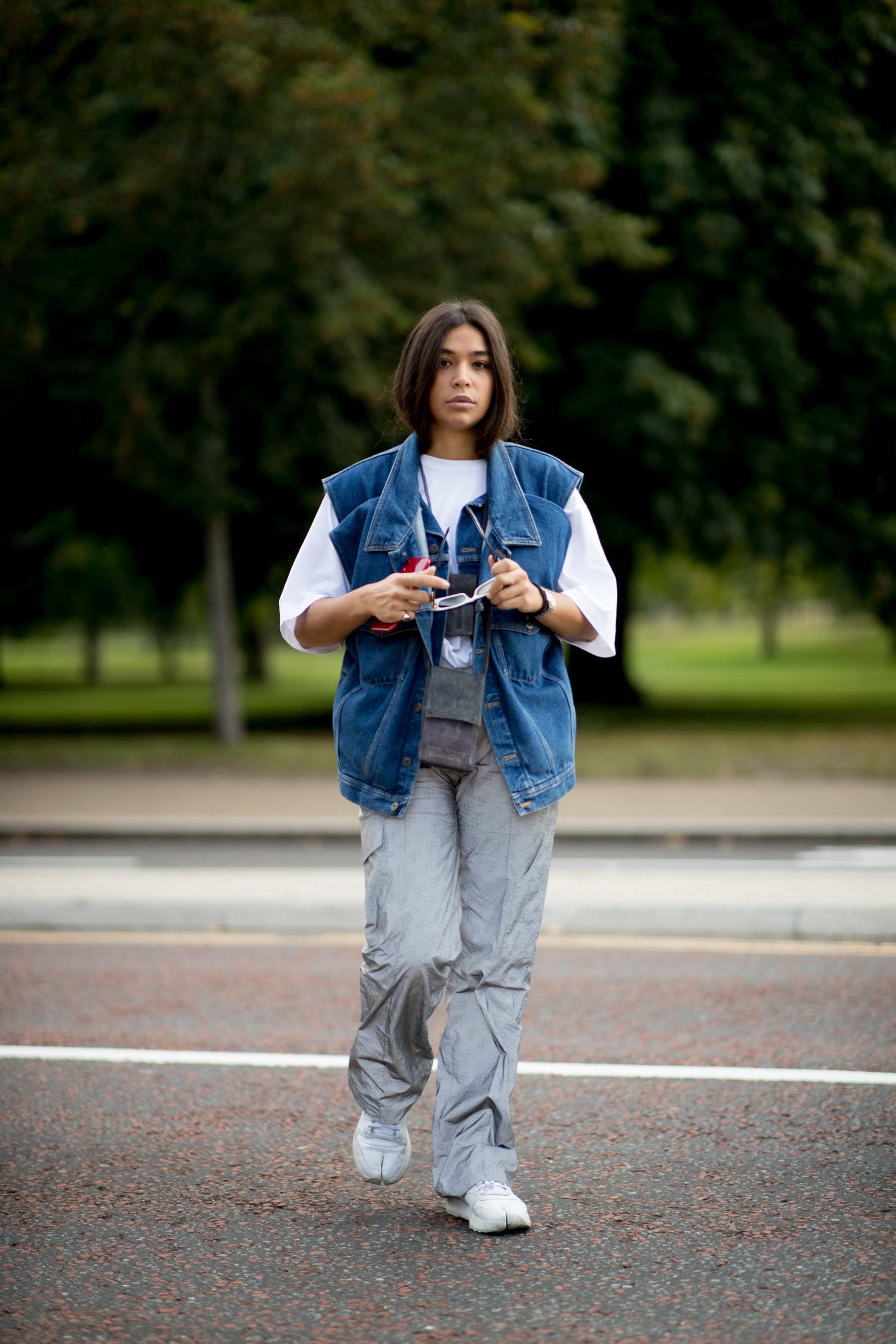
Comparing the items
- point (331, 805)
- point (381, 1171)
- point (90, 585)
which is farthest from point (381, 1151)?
point (90, 585)

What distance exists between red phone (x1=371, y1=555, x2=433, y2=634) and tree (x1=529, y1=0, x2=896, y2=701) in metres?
15.1

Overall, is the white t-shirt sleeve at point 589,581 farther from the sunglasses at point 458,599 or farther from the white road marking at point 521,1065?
the white road marking at point 521,1065

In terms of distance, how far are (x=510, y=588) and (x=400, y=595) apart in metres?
0.23

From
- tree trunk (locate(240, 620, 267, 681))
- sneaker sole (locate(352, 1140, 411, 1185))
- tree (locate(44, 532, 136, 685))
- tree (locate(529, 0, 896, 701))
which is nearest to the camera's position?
sneaker sole (locate(352, 1140, 411, 1185))

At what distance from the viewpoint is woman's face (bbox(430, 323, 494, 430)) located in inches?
130

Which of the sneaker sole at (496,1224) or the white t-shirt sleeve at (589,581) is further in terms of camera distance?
the white t-shirt sleeve at (589,581)

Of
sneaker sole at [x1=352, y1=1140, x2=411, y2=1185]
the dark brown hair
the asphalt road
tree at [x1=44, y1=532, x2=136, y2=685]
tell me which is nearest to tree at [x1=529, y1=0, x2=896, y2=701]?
tree at [x1=44, y1=532, x2=136, y2=685]

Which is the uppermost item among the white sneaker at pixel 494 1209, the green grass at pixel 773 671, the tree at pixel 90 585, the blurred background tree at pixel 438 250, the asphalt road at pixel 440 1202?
the blurred background tree at pixel 438 250

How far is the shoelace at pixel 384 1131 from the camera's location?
3.30 meters

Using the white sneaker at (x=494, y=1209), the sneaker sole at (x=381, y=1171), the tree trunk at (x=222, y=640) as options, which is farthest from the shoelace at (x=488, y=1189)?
the tree trunk at (x=222, y=640)

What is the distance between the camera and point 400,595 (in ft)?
10.1

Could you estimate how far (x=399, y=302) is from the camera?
15523 millimetres

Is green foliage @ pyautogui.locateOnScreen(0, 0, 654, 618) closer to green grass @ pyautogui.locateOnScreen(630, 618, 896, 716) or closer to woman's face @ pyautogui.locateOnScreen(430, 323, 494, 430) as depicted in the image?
green grass @ pyautogui.locateOnScreen(630, 618, 896, 716)

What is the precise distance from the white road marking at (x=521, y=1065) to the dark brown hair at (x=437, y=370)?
200cm
